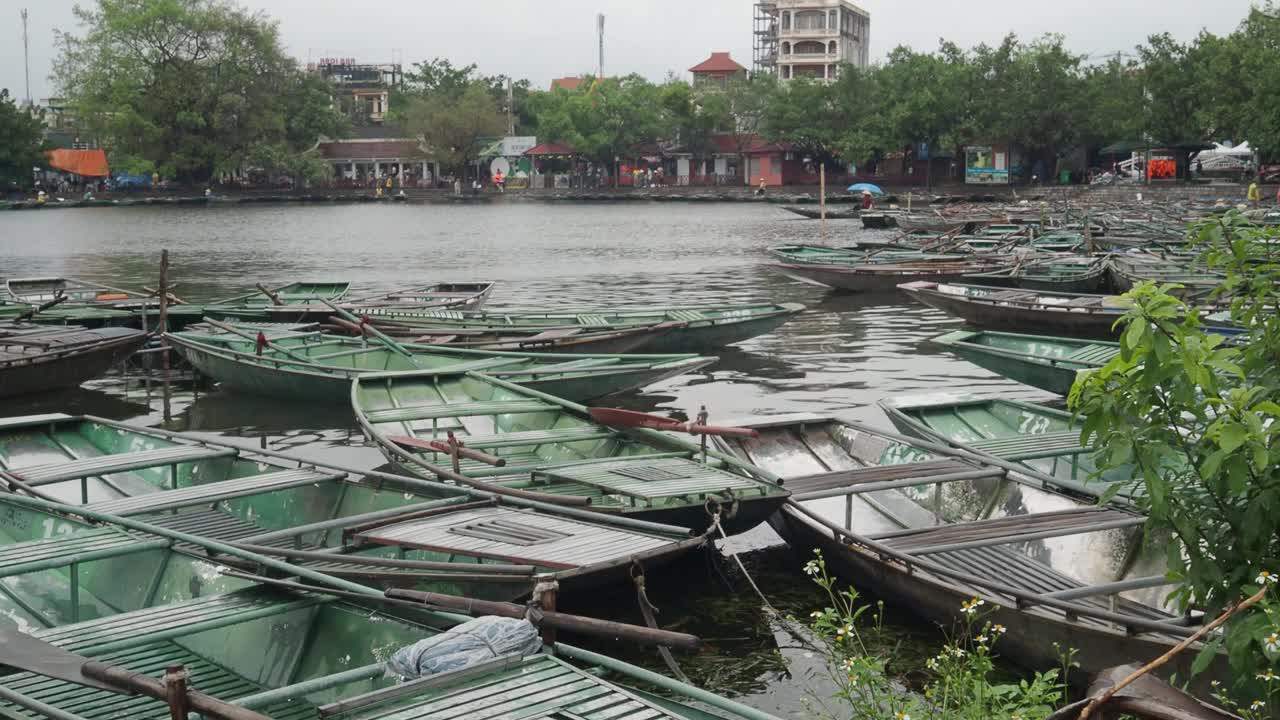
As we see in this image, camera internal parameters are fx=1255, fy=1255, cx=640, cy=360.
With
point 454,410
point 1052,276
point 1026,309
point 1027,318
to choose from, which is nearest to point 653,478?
point 454,410

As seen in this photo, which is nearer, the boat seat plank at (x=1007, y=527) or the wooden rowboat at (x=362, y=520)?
the wooden rowboat at (x=362, y=520)

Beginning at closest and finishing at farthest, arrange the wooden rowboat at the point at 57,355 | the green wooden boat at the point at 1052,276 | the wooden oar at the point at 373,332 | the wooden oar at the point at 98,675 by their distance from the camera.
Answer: the wooden oar at the point at 98,675, the wooden oar at the point at 373,332, the wooden rowboat at the point at 57,355, the green wooden boat at the point at 1052,276

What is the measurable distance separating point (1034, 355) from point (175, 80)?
70791 mm

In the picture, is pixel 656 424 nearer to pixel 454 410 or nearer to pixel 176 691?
pixel 454 410

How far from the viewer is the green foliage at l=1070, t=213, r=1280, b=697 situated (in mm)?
4492

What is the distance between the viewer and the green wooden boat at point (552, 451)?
8641mm

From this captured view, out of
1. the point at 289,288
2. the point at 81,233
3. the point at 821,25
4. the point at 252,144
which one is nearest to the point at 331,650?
the point at 289,288

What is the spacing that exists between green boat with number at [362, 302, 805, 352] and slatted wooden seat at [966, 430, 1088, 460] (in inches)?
273

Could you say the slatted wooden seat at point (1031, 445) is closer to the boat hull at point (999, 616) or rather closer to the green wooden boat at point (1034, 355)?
the boat hull at point (999, 616)

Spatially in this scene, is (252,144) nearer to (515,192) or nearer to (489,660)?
(515,192)

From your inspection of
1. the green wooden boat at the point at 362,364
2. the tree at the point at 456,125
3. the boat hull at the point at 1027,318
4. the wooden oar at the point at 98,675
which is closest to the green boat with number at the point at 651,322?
the green wooden boat at the point at 362,364

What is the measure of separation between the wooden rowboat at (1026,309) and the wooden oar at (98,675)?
14758 mm

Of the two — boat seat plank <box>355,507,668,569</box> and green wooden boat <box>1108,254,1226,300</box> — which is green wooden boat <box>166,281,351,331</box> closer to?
boat seat plank <box>355,507,668,569</box>

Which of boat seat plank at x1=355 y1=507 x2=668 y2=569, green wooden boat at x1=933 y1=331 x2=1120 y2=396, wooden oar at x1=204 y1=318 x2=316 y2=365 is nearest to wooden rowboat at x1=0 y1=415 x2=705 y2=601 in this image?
boat seat plank at x1=355 y1=507 x2=668 y2=569
